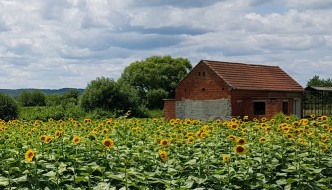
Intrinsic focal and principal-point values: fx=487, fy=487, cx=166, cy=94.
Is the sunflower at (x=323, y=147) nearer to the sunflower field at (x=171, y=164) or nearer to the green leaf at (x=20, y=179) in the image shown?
the sunflower field at (x=171, y=164)

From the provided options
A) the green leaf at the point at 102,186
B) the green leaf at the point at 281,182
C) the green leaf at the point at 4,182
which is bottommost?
the green leaf at the point at 281,182

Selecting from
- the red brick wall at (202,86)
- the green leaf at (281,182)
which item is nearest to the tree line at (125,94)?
the red brick wall at (202,86)

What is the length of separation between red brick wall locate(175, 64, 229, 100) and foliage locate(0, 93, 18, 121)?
11574mm

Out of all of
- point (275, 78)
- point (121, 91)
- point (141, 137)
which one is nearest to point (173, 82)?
point (121, 91)

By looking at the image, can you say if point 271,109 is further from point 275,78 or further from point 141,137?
point 141,137

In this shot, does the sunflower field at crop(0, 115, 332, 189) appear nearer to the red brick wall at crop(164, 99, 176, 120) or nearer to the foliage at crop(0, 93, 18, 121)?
the red brick wall at crop(164, 99, 176, 120)

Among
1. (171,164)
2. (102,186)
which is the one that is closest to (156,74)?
(171,164)

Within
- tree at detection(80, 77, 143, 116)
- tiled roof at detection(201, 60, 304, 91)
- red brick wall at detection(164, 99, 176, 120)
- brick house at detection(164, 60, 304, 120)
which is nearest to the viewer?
brick house at detection(164, 60, 304, 120)

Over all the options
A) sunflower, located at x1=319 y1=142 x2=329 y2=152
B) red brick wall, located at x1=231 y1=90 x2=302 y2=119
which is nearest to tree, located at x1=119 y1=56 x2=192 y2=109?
red brick wall, located at x1=231 y1=90 x2=302 y2=119

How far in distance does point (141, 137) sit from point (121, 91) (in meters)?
34.8

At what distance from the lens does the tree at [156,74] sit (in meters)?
68.8

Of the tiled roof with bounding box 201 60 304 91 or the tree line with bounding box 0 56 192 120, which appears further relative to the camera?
the tree line with bounding box 0 56 192 120

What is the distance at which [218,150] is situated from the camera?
6.32 meters

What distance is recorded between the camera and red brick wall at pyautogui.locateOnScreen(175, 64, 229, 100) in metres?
31.1
